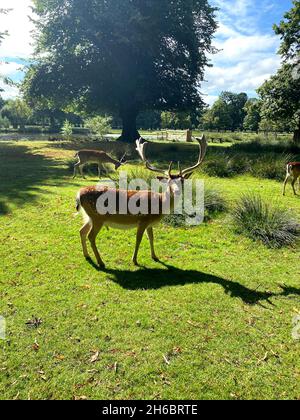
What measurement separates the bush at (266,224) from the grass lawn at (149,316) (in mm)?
330

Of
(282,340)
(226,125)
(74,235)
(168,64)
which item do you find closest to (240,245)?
(282,340)

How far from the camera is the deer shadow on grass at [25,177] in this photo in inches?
479

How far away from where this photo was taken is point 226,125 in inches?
3521

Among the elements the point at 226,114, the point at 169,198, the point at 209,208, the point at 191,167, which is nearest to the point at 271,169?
the point at 209,208

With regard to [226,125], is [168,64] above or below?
above

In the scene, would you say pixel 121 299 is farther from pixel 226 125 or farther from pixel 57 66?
pixel 226 125

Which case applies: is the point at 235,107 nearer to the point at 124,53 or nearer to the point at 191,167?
the point at 124,53

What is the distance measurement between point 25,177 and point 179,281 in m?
12.2

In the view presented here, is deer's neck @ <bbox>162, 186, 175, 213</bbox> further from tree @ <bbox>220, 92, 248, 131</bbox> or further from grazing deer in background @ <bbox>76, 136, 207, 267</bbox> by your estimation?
tree @ <bbox>220, 92, 248, 131</bbox>

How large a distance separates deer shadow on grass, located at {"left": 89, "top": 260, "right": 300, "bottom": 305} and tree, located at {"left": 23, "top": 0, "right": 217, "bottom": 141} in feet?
80.6

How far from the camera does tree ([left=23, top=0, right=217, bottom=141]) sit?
27188 millimetres

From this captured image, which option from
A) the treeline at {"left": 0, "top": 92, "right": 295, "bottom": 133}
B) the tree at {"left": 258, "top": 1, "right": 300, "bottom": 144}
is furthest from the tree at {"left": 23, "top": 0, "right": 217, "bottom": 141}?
the treeline at {"left": 0, "top": 92, "right": 295, "bottom": 133}

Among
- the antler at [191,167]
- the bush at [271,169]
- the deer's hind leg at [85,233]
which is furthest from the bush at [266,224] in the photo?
the bush at [271,169]

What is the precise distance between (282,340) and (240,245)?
→ 388 cm
